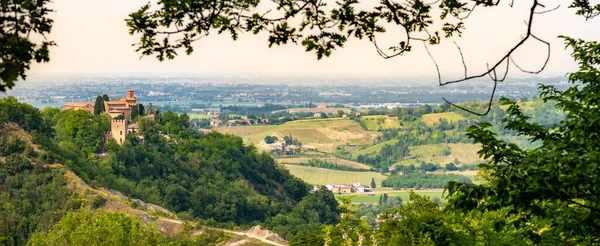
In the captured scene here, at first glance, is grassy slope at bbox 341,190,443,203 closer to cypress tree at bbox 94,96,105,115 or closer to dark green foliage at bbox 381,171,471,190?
dark green foliage at bbox 381,171,471,190

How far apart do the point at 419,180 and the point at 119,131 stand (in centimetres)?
5808

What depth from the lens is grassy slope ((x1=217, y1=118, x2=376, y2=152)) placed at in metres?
145

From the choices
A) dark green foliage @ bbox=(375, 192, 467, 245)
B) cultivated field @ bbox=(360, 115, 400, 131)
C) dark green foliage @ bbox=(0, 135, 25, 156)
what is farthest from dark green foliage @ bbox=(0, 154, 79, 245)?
cultivated field @ bbox=(360, 115, 400, 131)

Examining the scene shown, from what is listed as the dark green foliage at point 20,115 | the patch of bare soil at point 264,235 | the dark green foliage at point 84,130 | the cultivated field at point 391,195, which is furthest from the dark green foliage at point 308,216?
the dark green foliage at point 20,115

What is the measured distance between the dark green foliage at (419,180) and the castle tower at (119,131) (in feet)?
175

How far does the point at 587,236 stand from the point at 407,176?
380 feet

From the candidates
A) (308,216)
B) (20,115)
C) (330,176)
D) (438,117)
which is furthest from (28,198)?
(438,117)

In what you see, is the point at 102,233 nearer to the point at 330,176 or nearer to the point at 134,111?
the point at 134,111

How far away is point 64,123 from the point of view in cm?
7469

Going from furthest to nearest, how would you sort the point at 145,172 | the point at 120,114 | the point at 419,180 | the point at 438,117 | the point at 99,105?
the point at 438,117 → the point at 419,180 → the point at 99,105 → the point at 120,114 → the point at 145,172

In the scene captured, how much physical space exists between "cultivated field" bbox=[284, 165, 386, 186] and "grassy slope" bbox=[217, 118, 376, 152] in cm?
1608

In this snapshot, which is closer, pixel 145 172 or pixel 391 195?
pixel 145 172

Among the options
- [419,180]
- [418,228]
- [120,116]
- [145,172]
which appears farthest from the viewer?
[419,180]

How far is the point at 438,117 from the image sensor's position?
491 ft
